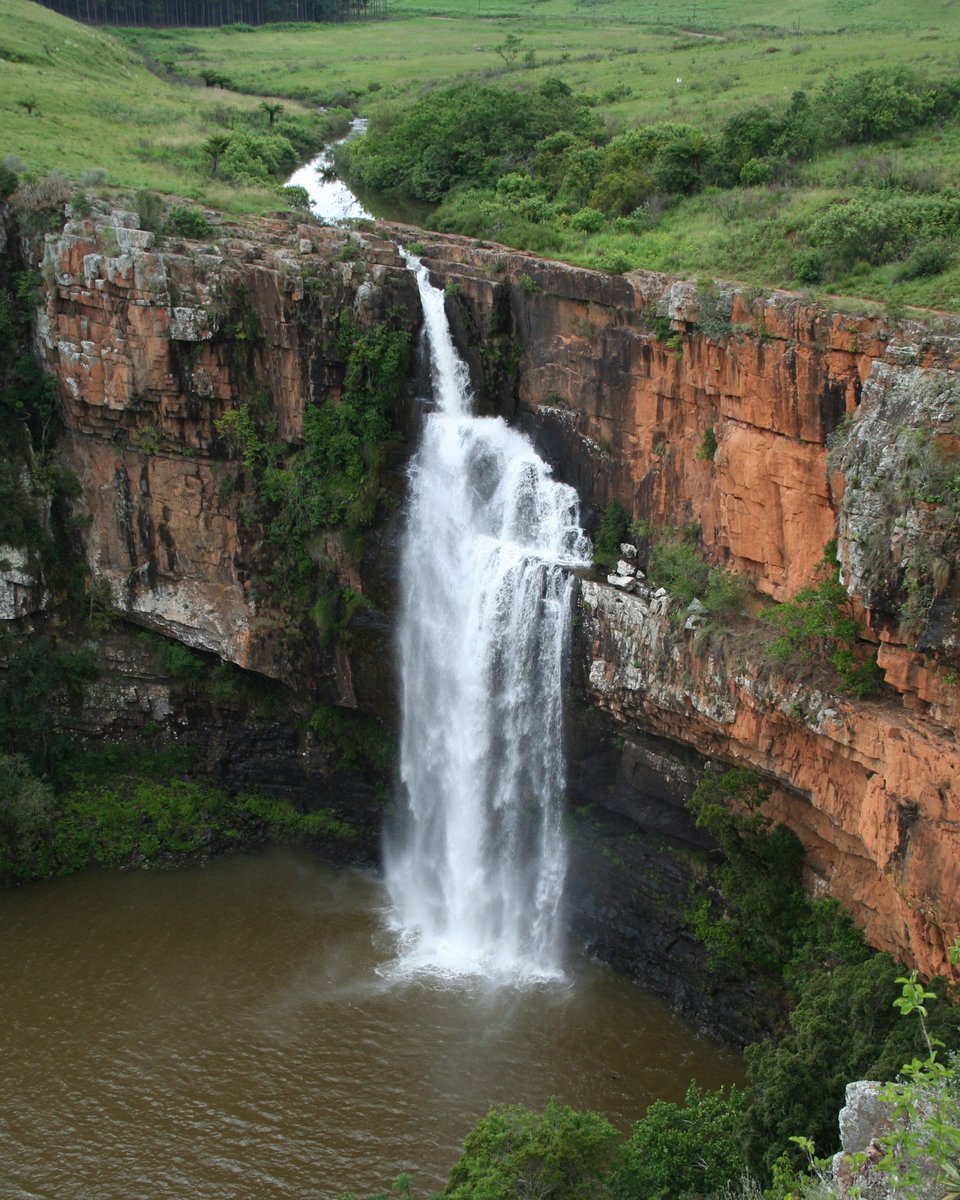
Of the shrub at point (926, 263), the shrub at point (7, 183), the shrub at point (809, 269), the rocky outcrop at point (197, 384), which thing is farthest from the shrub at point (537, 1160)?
the shrub at point (7, 183)

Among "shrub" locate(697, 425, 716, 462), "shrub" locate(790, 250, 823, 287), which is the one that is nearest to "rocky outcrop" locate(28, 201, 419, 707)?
"shrub" locate(697, 425, 716, 462)

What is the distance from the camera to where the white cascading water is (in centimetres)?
2919

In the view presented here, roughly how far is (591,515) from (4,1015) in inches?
678

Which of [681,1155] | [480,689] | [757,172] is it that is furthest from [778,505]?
[757,172]

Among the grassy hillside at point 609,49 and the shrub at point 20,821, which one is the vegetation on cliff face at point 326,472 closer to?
the shrub at point 20,821

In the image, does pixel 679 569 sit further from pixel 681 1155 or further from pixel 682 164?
pixel 682 164

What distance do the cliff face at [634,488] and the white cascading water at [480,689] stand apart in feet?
2.49

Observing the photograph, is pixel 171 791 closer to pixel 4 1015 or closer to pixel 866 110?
pixel 4 1015

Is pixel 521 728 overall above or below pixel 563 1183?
above

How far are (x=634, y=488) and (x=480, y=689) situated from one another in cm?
613

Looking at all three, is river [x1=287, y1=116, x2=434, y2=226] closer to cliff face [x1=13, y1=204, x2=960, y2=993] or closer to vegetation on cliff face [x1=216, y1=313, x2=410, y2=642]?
cliff face [x1=13, y1=204, x2=960, y2=993]

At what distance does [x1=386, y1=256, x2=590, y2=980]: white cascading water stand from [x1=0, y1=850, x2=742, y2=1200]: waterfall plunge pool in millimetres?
1451

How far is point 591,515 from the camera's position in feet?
97.6

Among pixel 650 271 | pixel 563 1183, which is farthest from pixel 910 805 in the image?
pixel 650 271
